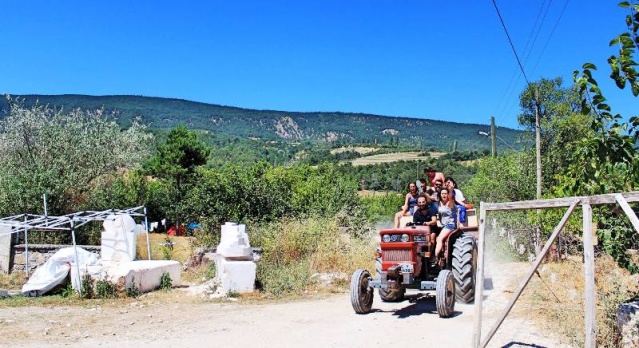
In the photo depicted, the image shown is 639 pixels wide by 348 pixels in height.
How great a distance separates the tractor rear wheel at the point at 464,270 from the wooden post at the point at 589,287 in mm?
4159

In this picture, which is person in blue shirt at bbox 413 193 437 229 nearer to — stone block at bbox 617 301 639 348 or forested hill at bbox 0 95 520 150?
stone block at bbox 617 301 639 348

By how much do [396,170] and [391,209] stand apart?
41.0m

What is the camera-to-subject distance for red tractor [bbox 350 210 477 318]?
8.96m

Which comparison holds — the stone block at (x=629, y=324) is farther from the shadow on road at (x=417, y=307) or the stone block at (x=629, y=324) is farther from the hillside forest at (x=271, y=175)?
the shadow on road at (x=417, y=307)

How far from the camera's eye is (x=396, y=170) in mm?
85625

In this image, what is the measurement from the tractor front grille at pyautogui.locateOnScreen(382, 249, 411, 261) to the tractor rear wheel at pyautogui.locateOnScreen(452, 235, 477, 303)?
99cm

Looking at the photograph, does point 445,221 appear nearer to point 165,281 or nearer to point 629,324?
point 629,324

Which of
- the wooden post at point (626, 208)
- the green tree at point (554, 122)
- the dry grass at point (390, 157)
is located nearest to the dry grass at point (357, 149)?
the dry grass at point (390, 157)

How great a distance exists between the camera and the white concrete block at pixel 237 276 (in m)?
12.1

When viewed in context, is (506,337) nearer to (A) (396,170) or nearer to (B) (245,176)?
(B) (245,176)

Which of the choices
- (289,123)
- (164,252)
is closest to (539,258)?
(164,252)

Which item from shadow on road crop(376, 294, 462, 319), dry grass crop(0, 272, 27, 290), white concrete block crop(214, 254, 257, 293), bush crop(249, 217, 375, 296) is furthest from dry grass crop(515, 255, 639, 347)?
dry grass crop(0, 272, 27, 290)

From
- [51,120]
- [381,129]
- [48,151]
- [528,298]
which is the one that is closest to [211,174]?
[48,151]

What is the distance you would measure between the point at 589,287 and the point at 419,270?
4.11m
